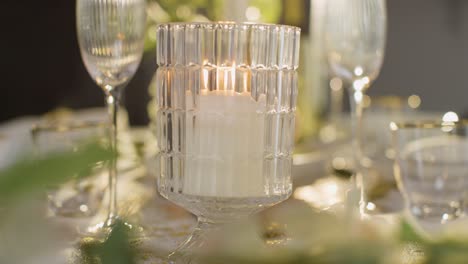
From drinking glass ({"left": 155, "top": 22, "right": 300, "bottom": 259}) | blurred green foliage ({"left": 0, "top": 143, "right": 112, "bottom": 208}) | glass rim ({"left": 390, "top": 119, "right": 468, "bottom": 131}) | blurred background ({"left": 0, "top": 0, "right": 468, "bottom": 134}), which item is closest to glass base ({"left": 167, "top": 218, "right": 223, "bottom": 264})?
drinking glass ({"left": 155, "top": 22, "right": 300, "bottom": 259})

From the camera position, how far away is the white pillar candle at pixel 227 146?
58 cm

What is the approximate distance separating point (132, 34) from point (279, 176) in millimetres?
311

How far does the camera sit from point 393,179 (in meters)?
1.16

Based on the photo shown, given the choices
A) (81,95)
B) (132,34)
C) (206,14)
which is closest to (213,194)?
(132,34)

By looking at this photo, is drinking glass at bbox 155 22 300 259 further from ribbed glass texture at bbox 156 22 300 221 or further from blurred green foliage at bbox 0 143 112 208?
blurred green foliage at bbox 0 143 112 208

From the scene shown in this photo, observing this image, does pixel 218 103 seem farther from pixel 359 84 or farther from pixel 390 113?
pixel 390 113

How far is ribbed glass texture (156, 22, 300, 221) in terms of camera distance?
0.58m

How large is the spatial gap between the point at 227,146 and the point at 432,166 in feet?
1.18

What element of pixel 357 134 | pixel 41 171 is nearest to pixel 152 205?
pixel 357 134

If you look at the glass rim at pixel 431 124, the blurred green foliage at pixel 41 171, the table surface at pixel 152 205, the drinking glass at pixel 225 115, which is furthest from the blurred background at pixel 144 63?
the blurred green foliage at pixel 41 171

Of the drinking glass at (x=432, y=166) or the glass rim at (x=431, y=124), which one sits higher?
the glass rim at (x=431, y=124)

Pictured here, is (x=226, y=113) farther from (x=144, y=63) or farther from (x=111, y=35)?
(x=144, y=63)

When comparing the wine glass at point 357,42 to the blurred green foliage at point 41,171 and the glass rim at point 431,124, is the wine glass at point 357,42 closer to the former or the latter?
the glass rim at point 431,124

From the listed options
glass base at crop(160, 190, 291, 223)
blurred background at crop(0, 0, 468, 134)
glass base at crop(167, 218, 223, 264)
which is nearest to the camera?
glass base at crop(167, 218, 223, 264)
